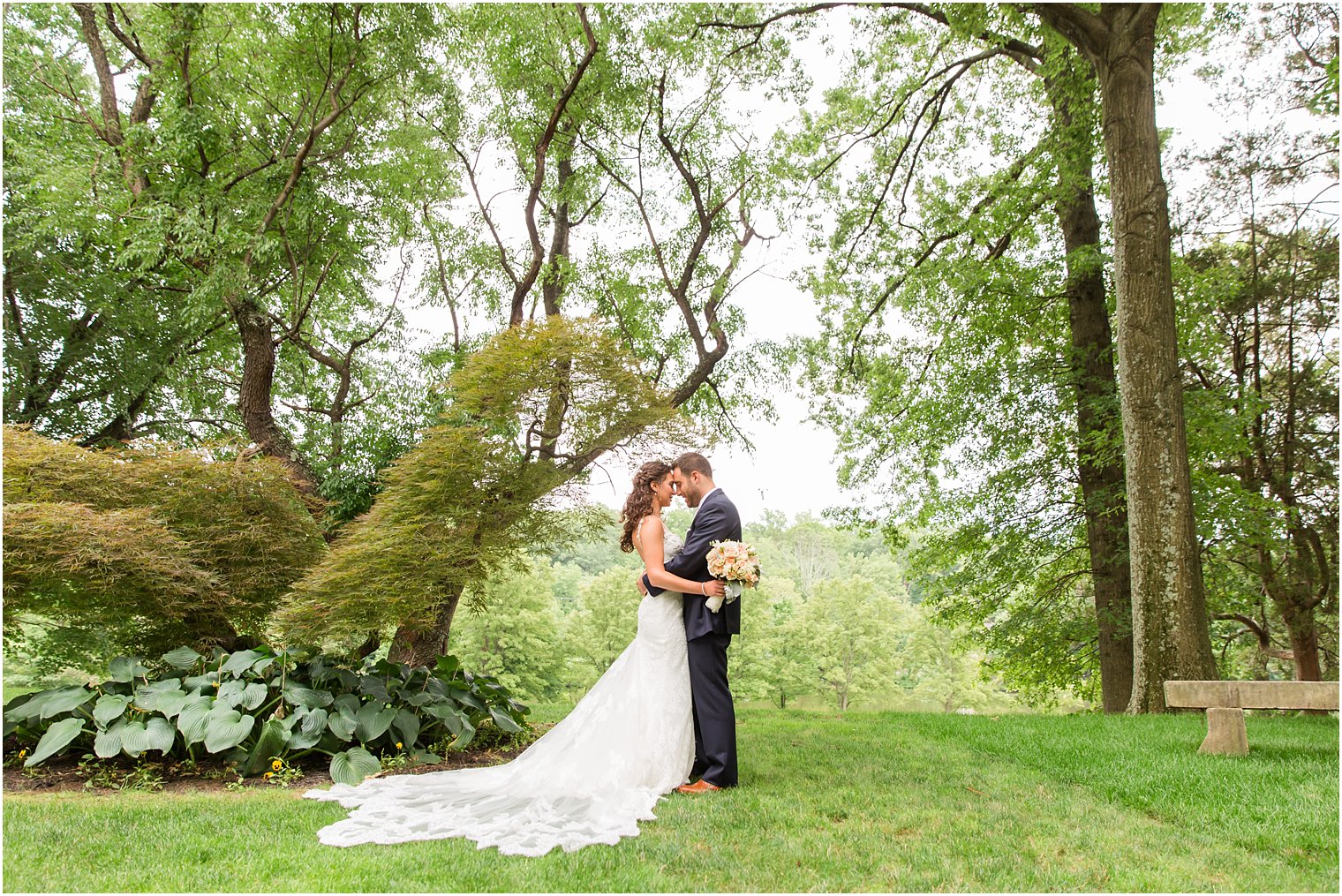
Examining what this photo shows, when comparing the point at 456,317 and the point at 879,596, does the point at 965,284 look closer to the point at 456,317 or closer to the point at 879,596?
the point at 456,317

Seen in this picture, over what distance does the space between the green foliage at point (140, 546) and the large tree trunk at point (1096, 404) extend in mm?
10194

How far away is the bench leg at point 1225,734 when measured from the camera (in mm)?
5680

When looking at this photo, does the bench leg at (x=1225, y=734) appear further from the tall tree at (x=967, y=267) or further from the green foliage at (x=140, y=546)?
the green foliage at (x=140, y=546)

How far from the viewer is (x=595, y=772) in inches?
199

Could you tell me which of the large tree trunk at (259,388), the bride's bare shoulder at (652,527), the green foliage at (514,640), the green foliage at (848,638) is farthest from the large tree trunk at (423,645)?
the green foliage at (848,638)

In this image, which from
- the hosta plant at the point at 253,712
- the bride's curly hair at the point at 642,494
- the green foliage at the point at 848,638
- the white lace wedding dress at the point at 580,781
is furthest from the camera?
the green foliage at the point at 848,638

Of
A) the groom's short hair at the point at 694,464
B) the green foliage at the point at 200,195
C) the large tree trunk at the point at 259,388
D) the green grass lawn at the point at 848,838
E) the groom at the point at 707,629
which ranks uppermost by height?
the green foliage at the point at 200,195

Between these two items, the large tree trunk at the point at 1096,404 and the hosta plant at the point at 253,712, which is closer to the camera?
the hosta plant at the point at 253,712

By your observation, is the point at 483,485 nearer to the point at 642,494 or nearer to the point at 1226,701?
the point at 642,494

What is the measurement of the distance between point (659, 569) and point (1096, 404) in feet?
25.9

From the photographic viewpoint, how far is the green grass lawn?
10.9 ft

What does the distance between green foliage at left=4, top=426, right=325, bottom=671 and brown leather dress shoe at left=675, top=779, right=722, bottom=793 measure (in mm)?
4365

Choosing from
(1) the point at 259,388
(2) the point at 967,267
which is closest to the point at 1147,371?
(2) the point at 967,267

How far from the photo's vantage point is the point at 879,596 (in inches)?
1506
